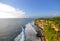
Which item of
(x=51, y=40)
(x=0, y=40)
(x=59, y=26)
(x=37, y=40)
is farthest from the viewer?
(x=0, y=40)

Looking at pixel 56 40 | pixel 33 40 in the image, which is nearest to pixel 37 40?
pixel 33 40

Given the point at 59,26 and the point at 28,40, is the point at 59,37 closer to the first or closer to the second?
the point at 59,26

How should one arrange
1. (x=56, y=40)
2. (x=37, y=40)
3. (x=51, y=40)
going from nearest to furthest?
1. (x=56, y=40)
2. (x=51, y=40)
3. (x=37, y=40)

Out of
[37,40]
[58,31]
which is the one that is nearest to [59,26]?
[58,31]

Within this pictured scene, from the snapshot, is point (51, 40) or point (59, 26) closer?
point (51, 40)

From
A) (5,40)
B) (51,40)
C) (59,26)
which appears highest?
(59,26)

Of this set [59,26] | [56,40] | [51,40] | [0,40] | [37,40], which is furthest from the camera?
[0,40]

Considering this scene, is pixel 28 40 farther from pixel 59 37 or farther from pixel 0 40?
pixel 59 37

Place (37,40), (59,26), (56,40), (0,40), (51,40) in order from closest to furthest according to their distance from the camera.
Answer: (56,40), (51,40), (59,26), (37,40), (0,40)

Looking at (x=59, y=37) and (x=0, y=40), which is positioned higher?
(x=59, y=37)

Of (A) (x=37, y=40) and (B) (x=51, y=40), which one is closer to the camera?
(B) (x=51, y=40)
